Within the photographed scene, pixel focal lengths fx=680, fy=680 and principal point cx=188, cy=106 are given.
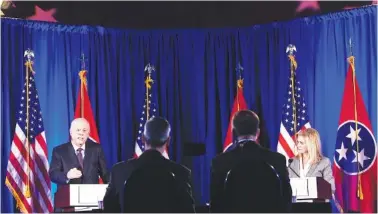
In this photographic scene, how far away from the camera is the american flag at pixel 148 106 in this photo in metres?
8.39

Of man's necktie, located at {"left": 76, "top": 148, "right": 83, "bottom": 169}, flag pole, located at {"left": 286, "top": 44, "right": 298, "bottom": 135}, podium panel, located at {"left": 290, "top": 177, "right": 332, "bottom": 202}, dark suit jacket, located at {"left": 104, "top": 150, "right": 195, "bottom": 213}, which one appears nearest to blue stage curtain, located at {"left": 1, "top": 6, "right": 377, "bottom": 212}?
flag pole, located at {"left": 286, "top": 44, "right": 298, "bottom": 135}

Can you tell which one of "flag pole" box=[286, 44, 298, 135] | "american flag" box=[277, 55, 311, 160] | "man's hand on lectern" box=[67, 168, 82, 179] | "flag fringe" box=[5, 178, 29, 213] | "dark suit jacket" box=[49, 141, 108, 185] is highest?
"flag pole" box=[286, 44, 298, 135]

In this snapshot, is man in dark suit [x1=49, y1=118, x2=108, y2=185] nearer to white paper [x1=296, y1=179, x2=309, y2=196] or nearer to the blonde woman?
the blonde woman

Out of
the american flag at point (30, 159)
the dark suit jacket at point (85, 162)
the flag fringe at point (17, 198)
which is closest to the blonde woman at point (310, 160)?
the dark suit jacket at point (85, 162)

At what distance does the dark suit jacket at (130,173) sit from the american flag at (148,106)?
438 centimetres

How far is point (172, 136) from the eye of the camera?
8.55 m

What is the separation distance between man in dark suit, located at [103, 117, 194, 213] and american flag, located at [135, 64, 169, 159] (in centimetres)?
438

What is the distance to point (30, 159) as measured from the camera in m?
7.64

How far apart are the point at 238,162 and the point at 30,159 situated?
4186mm

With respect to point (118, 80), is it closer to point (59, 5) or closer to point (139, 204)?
point (59, 5)

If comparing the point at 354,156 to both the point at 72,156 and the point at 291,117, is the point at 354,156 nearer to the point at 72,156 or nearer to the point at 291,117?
the point at 291,117

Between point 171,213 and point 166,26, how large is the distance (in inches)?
200

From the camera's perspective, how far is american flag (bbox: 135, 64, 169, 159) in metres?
→ 8.39

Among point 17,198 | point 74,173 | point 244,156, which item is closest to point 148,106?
point 17,198
